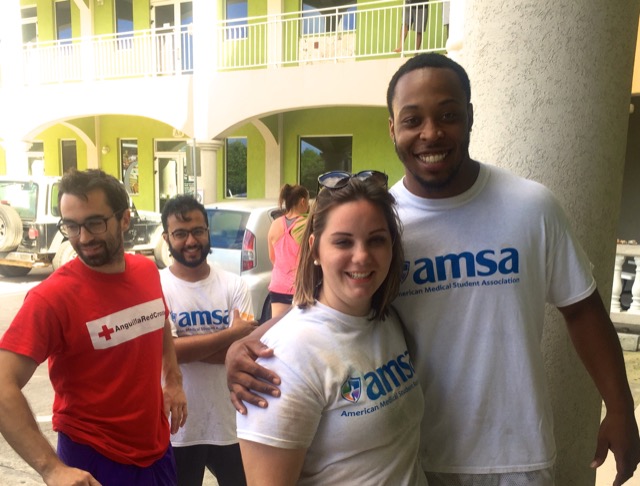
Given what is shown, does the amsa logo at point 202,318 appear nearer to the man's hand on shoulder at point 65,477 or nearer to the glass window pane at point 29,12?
the man's hand on shoulder at point 65,477

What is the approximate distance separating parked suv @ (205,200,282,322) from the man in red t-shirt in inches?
164

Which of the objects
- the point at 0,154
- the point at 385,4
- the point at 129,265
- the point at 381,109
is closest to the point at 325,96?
the point at 381,109

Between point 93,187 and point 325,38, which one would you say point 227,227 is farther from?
point 325,38

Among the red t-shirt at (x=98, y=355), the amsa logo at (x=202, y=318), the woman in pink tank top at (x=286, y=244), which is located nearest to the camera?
the red t-shirt at (x=98, y=355)

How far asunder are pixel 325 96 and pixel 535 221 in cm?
1063

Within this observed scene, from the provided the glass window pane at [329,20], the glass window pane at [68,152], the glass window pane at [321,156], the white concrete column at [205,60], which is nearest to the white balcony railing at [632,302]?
the glass window pane at [321,156]

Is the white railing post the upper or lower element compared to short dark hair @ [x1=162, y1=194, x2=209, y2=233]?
lower

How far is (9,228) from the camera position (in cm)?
980

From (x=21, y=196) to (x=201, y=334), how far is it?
29.5 feet

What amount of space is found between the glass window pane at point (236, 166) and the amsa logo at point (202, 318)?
1265 cm

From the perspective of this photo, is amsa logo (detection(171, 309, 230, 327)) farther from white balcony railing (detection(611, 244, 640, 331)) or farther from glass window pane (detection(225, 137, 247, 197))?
glass window pane (detection(225, 137, 247, 197))

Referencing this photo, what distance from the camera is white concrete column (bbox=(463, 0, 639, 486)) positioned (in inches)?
82.1

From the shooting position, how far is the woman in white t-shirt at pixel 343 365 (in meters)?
1.34

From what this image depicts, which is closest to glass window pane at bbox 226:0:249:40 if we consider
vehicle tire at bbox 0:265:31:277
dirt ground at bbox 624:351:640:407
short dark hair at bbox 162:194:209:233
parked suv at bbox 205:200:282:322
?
vehicle tire at bbox 0:265:31:277
